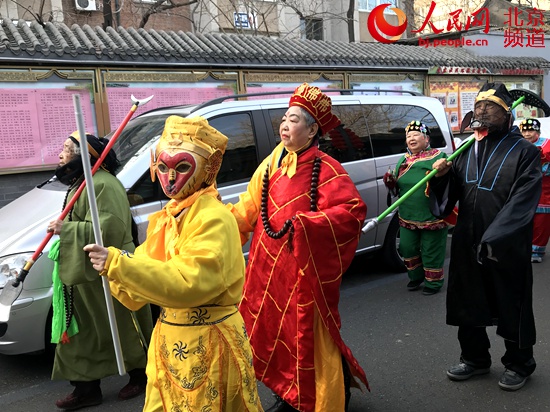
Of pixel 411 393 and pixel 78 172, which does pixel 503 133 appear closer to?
pixel 411 393

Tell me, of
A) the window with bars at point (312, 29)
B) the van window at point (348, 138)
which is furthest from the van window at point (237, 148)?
the window with bars at point (312, 29)

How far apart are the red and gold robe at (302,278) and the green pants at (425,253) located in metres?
2.69

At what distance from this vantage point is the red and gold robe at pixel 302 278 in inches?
108

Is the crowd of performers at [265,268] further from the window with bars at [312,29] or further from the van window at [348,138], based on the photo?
the window with bars at [312,29]

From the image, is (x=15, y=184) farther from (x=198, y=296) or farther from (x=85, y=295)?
(x=198, y=296)

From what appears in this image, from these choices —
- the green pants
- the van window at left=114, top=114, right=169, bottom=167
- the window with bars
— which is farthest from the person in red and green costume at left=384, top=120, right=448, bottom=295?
the window with bars

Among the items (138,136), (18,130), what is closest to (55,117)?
(18,130)

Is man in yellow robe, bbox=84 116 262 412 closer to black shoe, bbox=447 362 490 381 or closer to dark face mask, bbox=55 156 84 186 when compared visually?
dark face mask, bbox=55 156 84 186

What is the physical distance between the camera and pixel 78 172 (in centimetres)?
325

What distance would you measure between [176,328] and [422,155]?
3.74m

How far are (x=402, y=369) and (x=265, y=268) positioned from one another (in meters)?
1.51

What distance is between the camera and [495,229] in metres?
3.10

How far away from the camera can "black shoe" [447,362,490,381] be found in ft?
11.8

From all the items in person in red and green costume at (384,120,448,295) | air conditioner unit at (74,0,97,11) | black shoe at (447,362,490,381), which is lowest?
black shoe at (447,362,490,381)
